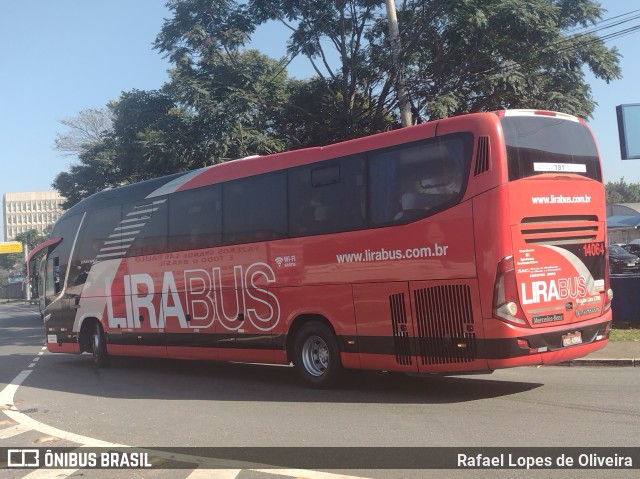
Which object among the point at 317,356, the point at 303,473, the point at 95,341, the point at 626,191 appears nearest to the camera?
the point at 303,473

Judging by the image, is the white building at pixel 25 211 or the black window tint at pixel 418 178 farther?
the white building at pixel 25 211

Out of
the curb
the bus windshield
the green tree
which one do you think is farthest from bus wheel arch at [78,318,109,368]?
the green tree

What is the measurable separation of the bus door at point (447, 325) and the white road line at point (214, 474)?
345cm

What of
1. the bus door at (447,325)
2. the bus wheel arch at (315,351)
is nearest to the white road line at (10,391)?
the bus wheel arch at (315,351)

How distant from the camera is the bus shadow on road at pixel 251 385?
9.23m

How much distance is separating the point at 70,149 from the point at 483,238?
40.2 m

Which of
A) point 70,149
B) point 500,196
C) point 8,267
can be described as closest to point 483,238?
point 500,196

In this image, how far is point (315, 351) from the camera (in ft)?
33.3

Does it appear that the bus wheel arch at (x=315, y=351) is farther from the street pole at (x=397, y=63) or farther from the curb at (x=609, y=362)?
the street pole at (x=397, y=63)

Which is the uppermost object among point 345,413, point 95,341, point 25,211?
point 25,211

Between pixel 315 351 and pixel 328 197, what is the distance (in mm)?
2465

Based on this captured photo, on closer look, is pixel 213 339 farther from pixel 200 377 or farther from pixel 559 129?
pixel 559 129

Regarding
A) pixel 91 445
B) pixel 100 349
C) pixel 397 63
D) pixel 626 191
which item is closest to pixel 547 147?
pixel 91 445

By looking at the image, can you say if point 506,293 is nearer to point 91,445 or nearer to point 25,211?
point 91,445
